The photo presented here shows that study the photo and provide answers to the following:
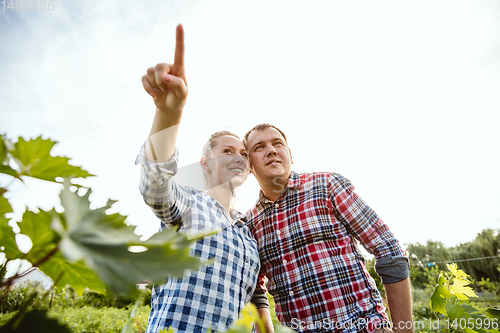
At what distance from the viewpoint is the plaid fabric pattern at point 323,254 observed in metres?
1.87

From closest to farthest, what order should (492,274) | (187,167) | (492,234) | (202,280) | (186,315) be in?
1. (186,315)
2. (202,280)
3. (187,167)
4. (492,274)
5. (492,234)

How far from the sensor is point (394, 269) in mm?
1893

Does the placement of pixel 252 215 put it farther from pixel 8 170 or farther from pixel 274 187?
pixel 8 170

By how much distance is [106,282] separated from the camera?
8.0 inches

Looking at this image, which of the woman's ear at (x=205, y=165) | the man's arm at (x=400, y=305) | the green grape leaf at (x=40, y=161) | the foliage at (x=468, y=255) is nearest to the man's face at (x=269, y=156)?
the woman's ear at (x=205, y=165)

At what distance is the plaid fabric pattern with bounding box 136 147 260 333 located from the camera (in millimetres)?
1310

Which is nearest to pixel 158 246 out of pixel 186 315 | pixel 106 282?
pixel 106 282

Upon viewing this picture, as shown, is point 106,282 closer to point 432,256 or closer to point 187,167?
point 187,167

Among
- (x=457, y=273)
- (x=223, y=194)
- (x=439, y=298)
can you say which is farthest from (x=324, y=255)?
(x=439, y=298)

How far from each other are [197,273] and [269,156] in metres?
1.21

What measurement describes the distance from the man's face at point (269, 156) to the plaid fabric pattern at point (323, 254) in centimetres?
23

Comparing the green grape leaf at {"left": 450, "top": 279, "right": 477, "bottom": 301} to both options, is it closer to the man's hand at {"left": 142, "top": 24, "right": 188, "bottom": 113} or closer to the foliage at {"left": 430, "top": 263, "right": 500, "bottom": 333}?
the foliage at {"left": 430, "top": 263, "right": 500, "bottom": 333}

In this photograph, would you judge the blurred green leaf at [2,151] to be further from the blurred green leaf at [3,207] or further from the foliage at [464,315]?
the foliage at [464,315]

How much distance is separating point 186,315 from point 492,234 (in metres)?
18.2
